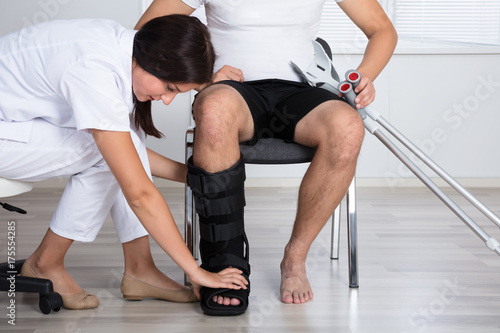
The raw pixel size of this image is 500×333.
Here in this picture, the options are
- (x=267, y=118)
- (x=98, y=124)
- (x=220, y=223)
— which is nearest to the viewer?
(x=98, y=124)

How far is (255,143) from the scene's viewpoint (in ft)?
5.46

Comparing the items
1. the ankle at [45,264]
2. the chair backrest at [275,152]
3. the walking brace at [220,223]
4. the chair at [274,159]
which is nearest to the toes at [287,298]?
the walking brace at [220,223]

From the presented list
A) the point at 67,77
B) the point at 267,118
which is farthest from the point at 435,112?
the point at 67,77

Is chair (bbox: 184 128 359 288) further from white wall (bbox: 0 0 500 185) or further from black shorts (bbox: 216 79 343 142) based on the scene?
white wall (bbox: 0 0 500 185)

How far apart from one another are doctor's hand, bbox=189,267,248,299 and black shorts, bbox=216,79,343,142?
365mm

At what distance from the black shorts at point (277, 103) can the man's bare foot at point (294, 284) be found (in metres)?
0.35

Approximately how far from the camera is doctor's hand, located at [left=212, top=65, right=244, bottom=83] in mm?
1769

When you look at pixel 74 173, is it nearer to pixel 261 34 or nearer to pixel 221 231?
pixel 221 231

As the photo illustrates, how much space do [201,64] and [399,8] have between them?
8.99 ft

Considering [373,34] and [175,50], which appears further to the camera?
[373,34]

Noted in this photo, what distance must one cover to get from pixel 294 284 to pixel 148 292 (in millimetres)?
387

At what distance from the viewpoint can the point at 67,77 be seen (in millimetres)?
1340

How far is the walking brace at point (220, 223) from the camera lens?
4.94 feet

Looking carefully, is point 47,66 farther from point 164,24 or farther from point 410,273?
point 410,273
